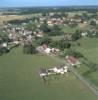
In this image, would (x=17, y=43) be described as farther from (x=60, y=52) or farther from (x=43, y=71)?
(x=43, y=71)

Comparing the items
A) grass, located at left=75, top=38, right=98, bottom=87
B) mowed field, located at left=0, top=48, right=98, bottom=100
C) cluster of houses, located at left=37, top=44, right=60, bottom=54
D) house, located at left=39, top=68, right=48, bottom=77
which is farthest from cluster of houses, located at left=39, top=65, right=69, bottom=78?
cluster of houses, located at left=37, top=44, right=60, bottom=54

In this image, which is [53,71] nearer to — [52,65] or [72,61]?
[52,65]

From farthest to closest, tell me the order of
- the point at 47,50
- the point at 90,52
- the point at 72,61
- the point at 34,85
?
the point at 47,50, the point at 90,52, the point at 72,61, the point at 34,85

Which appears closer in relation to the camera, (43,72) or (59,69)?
(43,72)

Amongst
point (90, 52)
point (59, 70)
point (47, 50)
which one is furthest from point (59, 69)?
point (47, 50)

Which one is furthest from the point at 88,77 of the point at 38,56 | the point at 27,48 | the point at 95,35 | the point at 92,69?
the point at 95,35

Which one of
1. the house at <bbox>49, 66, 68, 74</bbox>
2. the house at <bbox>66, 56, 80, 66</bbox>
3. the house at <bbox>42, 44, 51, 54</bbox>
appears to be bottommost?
the house at <bbox>42, 44, 51, 54</bbox>

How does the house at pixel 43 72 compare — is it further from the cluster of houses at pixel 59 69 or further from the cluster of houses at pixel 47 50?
the cluster of houses at pixel 47 50

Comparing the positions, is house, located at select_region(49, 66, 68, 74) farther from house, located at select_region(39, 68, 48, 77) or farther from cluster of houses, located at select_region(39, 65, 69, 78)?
house, located at select_region(39, 68, 48, 77)

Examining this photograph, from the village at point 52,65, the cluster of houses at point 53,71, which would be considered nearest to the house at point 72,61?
the village at point 52,65
